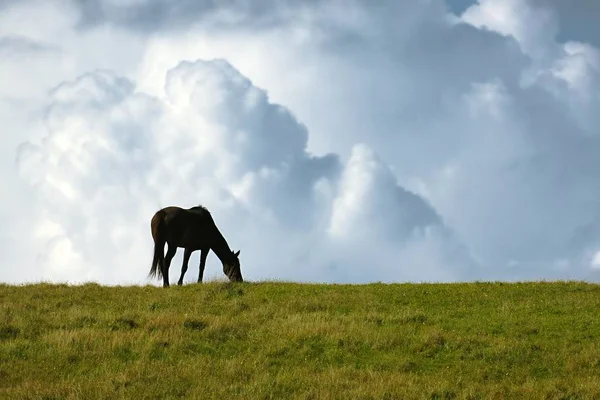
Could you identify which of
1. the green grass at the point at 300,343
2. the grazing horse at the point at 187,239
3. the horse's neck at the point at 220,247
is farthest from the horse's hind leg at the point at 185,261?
the green grass at the point at 300,343

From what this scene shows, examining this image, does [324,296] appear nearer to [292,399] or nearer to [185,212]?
[185,212]

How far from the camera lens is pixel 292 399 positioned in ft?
48.4

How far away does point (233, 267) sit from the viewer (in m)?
31.0

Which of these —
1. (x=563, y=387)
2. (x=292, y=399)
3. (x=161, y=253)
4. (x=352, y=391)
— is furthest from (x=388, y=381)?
(x=161, y=253)

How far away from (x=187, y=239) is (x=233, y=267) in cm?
224

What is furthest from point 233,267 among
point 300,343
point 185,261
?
point 300,343

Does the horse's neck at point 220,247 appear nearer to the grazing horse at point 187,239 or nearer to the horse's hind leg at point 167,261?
the grazing horse at point 187,239

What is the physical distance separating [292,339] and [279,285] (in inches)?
317

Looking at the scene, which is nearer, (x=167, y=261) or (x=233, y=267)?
(x=167, y=261)

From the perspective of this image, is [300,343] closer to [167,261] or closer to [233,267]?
[167,261]

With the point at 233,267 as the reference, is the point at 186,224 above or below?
above

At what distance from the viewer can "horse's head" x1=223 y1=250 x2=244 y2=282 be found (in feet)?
101

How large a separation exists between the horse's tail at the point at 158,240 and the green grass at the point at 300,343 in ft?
11.6

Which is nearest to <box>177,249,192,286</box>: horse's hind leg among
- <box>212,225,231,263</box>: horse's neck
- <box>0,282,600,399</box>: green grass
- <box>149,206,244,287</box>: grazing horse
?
<box>149,206,244,287</box>: grazing horse
